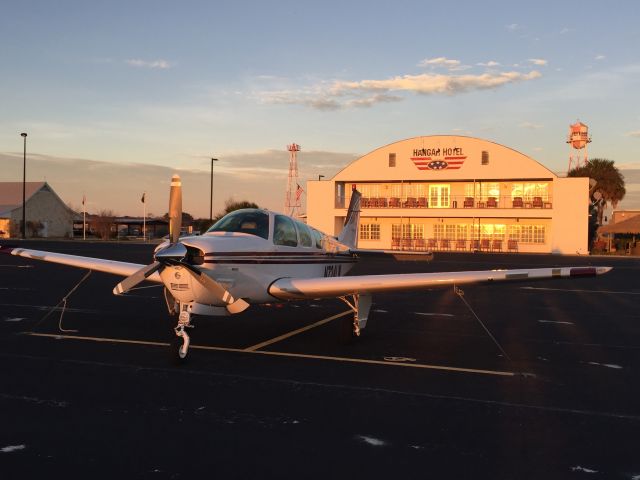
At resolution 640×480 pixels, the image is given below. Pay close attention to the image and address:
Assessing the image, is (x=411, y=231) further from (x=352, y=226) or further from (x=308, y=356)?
(x=308, y=356)

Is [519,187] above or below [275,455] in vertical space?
above

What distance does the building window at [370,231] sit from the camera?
6041 centimetres

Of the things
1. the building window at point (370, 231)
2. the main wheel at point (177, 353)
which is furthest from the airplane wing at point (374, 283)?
the building window at point (370, 231)

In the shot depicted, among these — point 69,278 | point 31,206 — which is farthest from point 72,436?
point 31,206

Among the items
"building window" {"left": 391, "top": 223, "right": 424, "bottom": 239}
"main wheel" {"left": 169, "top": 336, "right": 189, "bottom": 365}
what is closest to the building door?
"building window" {"left": 391, "top": 223, "right": 424, "bottom": 239}

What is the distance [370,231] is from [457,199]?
384 inches

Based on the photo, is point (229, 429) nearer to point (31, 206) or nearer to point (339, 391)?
point (339, 391)

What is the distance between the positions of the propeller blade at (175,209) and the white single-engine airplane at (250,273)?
2 cm

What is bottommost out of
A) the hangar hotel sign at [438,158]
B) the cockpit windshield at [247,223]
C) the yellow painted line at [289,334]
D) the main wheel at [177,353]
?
the yellow painted line at [289,334]

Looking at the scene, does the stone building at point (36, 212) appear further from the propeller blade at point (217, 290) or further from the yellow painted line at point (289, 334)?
the propeller blade at point (217, 290)

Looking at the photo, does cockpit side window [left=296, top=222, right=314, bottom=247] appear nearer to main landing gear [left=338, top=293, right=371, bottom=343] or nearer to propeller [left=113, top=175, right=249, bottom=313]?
main landing gear [left=338, top=293, right=371, bottom=343]

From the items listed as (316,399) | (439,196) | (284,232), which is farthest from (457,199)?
(316,399)

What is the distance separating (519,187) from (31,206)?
71.0 metres

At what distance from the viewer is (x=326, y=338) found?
1115 centimetres
